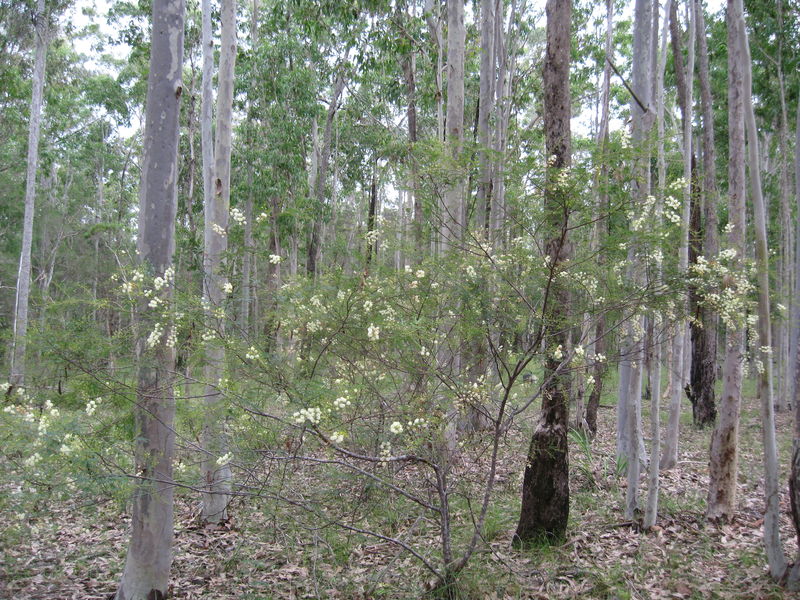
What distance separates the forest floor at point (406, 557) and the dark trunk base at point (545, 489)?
0.49 ft

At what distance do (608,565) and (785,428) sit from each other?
8.26 meters

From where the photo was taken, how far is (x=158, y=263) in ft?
14.2

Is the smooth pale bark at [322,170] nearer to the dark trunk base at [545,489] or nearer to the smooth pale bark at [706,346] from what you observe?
the smooth pale bark at [706,346]

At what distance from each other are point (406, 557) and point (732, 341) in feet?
10.6

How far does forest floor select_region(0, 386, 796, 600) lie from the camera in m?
4.19

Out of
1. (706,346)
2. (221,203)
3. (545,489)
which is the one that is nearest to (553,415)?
(545,489)

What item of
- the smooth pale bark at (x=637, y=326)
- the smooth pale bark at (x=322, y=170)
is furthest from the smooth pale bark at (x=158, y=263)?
the smooth pale bark at (x=322, y=170)

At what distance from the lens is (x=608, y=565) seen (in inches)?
180

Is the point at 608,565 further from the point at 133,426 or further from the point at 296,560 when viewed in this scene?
the point at 133,426

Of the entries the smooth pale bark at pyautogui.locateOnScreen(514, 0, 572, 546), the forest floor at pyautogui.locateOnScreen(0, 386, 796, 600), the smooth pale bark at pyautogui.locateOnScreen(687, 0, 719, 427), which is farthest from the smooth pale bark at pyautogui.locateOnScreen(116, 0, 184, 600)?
the smooth pale bark at pyautogui.locateOnScreen(687, 0, 719, 427)

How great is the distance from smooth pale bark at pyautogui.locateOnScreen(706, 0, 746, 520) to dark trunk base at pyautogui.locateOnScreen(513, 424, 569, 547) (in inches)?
59.1

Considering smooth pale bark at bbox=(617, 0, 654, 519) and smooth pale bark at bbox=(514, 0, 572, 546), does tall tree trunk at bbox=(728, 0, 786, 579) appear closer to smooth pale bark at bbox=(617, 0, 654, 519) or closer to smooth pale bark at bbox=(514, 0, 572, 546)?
smooth pale bark at bbox=(617, 0, 654, 519)

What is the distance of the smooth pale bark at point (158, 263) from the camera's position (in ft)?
13.5

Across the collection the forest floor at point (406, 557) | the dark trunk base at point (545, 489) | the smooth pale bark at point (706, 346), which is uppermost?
the smooth pale bark at point (706, 346)
